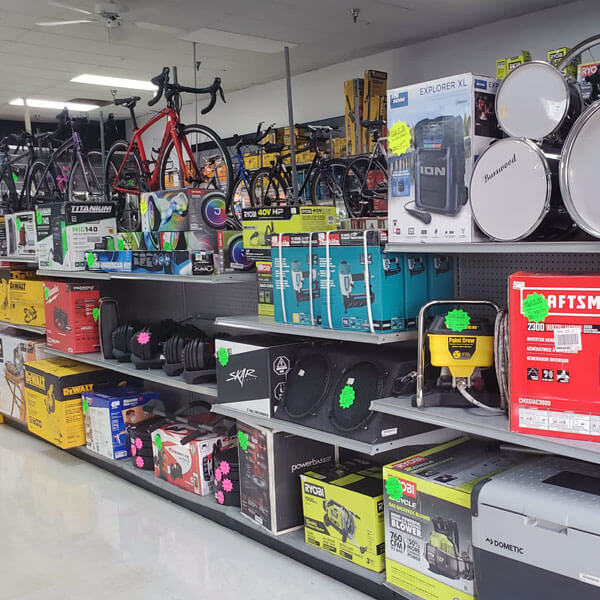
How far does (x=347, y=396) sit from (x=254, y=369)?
1.79 ft

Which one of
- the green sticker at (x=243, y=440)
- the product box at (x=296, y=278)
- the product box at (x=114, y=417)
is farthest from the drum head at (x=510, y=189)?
the product box at (x=114, y=417)

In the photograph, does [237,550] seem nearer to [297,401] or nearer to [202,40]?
[297,401]

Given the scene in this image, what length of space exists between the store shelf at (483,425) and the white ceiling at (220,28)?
4.85 meters

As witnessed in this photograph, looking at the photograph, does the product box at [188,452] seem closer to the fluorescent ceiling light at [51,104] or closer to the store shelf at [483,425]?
the store shelf at [483,425]

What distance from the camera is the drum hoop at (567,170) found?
188cm

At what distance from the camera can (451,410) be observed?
7.74 feet

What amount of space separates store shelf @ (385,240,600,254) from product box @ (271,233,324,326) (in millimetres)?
404

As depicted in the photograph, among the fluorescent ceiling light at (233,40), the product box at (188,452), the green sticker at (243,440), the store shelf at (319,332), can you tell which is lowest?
the product box at (188,452)

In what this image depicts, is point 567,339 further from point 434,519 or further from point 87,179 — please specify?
point 87,179

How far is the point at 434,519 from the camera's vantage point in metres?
2.38

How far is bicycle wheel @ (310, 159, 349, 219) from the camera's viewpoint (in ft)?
24.1

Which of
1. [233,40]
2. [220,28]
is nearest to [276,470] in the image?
[220,28]

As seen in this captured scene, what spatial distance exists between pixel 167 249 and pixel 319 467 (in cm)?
148

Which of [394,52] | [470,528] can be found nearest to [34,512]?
[470,528]
